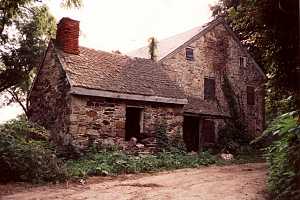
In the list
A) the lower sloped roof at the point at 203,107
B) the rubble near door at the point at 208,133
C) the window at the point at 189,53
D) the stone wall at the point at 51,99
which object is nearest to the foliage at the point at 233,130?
the rubble near door at the point at 208,133

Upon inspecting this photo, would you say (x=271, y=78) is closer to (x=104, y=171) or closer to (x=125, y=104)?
(x=104, y=171)

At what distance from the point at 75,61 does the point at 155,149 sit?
4.83 m

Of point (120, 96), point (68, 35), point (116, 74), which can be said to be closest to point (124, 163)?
point (120, 96)

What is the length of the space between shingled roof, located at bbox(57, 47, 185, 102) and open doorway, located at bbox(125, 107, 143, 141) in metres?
0.95

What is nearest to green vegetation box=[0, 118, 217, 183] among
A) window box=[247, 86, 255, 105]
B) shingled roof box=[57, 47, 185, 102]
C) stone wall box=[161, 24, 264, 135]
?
shingled roof box=[57, 47, 185, 102]

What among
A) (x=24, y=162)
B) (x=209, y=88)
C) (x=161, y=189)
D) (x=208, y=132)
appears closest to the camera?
(x=161, y=189)

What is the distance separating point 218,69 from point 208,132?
13.9 feet

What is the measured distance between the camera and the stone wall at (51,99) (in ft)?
44.2

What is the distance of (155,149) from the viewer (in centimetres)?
1463

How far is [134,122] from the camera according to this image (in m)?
15.8

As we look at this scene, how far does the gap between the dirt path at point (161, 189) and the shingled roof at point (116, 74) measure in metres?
4.94

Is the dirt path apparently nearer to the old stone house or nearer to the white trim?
the old stone house

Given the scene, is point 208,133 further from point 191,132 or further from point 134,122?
point 134,122

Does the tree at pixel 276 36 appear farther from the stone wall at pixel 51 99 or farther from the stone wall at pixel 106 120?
the stone wall at pixel 51 99
